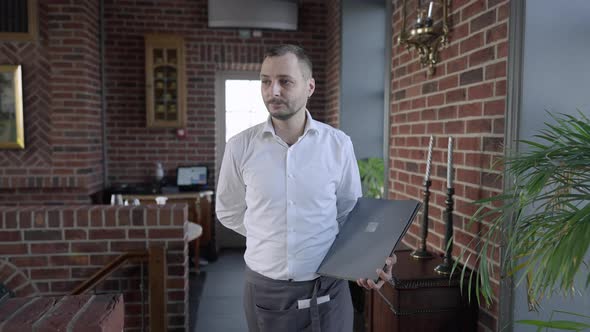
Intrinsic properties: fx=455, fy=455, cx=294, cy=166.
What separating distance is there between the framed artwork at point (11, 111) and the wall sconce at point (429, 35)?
360 centimetres

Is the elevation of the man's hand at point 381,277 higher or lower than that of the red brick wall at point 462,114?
lower

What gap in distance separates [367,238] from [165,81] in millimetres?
4023

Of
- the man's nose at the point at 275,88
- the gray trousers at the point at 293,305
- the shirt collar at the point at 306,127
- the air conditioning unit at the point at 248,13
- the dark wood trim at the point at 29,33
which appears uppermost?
the air conditioning unit at the point at 248,13

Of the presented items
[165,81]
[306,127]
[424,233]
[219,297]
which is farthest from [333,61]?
[306,127]

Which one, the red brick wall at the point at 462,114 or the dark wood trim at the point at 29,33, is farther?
the dark wood trim at the point at 29,33

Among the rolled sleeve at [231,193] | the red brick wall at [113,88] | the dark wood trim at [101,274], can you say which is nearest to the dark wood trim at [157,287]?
the dark wood trim at [101,274]

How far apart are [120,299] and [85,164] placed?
13.4 ft

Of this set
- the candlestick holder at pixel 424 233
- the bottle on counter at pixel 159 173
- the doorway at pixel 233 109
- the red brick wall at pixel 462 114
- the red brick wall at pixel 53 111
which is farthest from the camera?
the doorway at pixel 233 109

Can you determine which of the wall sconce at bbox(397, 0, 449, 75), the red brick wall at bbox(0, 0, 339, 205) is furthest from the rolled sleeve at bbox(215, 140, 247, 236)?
the red brick wall at bbox(0, 0, 339, 205)

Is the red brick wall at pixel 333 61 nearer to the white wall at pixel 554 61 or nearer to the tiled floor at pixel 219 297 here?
the tiled floor at pixel 219 297

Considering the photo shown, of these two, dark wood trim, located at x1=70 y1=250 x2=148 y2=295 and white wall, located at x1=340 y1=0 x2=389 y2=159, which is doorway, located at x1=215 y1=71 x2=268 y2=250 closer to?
white wall, located at x1=340 y1=0 x2=389 y2=159

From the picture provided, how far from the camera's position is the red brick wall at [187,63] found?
5.01 meters

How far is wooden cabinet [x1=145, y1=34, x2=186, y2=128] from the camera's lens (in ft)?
16.0

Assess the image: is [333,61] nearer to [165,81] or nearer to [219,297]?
[165,81]
